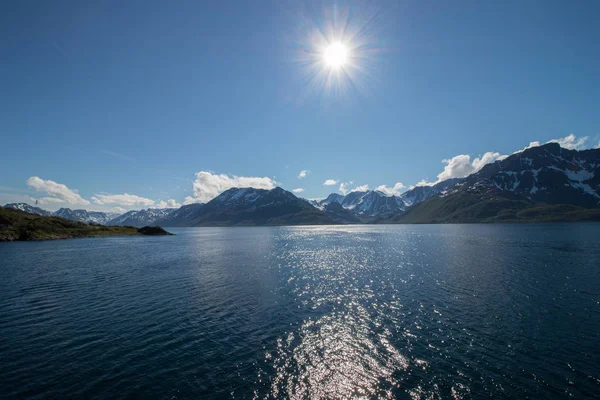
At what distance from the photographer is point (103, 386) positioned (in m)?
22.3

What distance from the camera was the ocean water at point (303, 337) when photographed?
22656mm

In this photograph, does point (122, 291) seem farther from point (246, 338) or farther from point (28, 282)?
point (246, 338)

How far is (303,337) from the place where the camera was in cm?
3203

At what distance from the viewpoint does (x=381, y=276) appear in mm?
64875

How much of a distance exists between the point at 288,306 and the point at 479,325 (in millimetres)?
24684

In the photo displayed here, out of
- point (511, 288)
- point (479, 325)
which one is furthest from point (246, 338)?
point (511, 288)

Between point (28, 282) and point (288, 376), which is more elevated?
point (28, 282)

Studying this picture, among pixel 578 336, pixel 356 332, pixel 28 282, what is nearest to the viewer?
pixel 578 336

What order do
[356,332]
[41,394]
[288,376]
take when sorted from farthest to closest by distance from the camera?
[356,332]
[288,376]
[41,394]

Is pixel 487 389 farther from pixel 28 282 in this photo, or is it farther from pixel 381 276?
pixel 28 282

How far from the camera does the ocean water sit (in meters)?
22.7

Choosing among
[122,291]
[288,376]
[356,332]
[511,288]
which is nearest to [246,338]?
[288,376]

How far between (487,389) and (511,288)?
125 feet

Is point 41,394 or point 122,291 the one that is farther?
point 122,291
